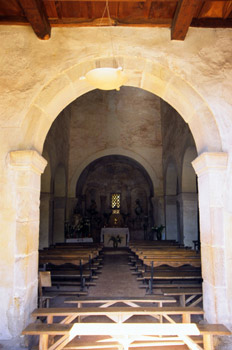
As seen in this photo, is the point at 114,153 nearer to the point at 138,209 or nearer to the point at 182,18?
the point at 138,209

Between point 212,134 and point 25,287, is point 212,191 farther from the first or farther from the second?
point 25,287

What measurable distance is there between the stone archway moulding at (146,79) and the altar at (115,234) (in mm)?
9944

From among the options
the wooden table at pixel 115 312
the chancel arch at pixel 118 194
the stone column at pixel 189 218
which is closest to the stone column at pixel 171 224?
the stone column at pixel 189 218

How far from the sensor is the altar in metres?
14.3

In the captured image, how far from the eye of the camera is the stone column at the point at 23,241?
4.06 metres

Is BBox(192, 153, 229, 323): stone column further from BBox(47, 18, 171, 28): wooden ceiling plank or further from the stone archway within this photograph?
BBox(47, 18, 171, 28): wooden ceiling plank

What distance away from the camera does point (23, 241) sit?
13.9 ft

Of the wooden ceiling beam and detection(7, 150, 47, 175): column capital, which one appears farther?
detection(7, 150, 47, 175): column capital

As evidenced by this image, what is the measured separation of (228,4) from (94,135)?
34.6ft

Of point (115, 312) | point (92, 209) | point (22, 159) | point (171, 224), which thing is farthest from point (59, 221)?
point (115, 312)

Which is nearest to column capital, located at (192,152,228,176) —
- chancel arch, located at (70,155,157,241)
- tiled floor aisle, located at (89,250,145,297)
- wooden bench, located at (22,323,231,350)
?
wooden bench, located at (22,323,231,350)

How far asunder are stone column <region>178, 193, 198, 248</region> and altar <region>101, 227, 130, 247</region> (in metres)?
4.07

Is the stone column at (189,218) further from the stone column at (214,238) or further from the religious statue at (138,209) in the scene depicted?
the stone column at (214,238)

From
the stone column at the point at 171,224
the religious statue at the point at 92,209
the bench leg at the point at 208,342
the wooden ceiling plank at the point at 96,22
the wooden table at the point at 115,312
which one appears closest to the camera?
the bench leg at the point at 208,342
